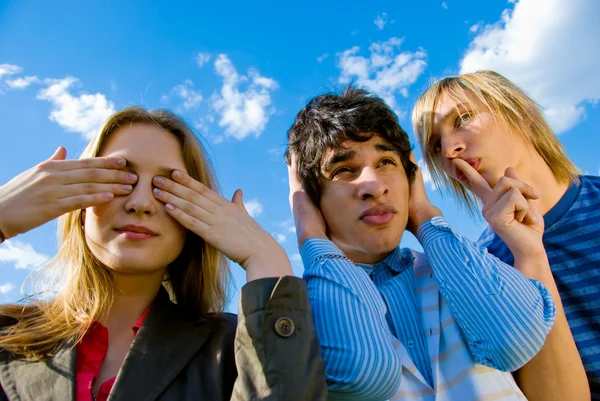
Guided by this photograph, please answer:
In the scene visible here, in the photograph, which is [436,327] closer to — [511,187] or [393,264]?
[393,264]

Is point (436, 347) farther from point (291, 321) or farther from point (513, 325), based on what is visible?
point (291, 321)

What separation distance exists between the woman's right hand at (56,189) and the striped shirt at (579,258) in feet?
8.20

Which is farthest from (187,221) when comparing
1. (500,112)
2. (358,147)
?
(500,112)

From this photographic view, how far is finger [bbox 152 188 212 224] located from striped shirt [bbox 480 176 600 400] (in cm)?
202

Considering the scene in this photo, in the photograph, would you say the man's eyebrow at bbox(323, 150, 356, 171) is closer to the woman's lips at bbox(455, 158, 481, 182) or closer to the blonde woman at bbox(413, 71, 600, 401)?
the blonde woman at bbox(413, 71, 600, 401)

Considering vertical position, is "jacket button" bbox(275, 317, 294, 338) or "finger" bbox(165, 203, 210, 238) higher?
"finger" bbox(165, 203, 210, 238)

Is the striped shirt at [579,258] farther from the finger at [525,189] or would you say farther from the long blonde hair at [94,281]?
the long blonde hair at [94,281]

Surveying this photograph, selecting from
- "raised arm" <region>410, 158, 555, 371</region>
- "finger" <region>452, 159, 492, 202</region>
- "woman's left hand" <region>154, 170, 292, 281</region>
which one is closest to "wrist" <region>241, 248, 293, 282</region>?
"woman's left hand" <region>154, 170, 292, 281</region>

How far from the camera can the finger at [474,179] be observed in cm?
326

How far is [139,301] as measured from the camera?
2633 mm

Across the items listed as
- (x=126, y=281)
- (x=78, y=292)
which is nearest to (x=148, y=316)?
(x=126, y=281)

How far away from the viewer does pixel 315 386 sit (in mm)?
1950

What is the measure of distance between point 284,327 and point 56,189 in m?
1.25

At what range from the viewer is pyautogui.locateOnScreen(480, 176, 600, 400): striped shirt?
2.98 metres
